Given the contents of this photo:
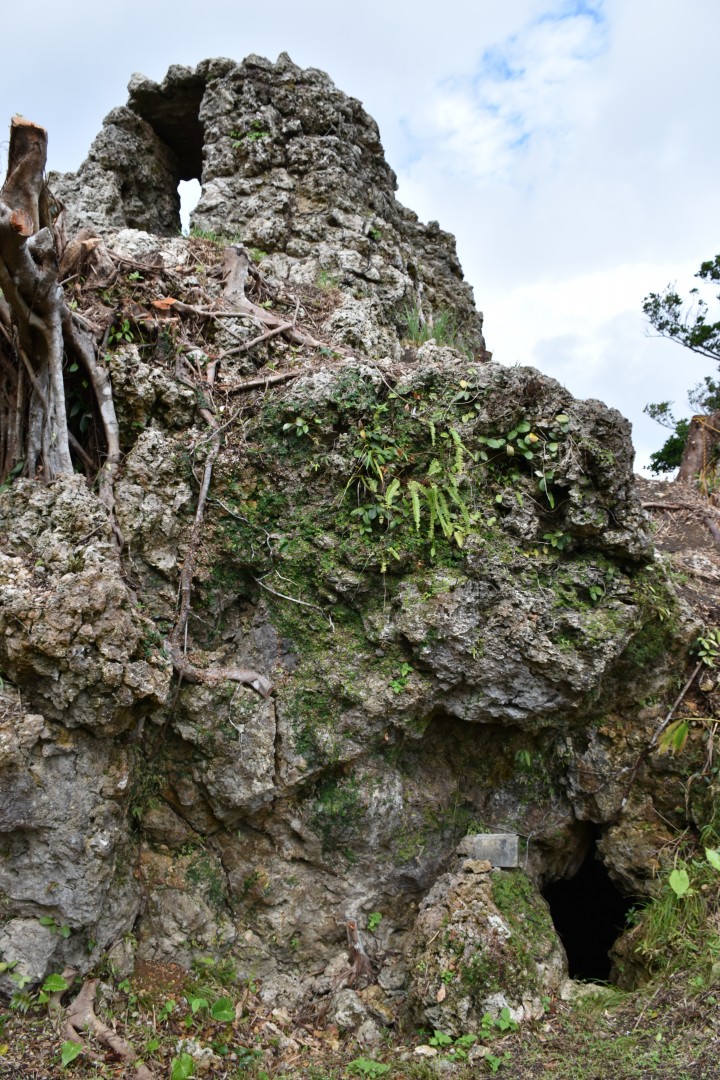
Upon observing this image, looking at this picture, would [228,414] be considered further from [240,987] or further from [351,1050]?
[351,1050]

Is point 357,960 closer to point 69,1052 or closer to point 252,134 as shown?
point 69,1052

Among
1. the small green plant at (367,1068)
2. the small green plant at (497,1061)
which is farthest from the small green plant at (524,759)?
the small green plant at (367,1068)

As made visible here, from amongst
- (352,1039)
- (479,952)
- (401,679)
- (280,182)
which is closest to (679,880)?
(479,952)

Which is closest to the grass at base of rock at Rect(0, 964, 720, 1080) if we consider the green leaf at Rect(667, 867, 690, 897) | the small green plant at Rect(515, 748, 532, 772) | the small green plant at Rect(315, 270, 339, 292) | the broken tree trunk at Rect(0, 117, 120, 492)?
the green leaf at Rect(667, 867, 690, 897)

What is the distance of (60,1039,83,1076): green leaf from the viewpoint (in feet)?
10.7

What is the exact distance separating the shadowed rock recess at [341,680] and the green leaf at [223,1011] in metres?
0.40

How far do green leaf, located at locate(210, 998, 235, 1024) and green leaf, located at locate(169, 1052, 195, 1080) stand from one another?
0.98 ft

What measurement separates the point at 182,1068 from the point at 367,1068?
1.02 meters

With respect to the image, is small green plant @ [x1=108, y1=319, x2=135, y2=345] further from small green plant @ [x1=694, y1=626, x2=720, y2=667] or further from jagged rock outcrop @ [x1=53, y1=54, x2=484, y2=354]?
small green plant @ [x1=694, y1=626, x2=720, y2=667]

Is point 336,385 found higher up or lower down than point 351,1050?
higher up

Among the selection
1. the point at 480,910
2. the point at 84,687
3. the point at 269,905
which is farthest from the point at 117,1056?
the point at 480,910

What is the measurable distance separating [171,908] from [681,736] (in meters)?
3.33

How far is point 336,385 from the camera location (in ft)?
16.0

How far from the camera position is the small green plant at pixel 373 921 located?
452 centimetres
